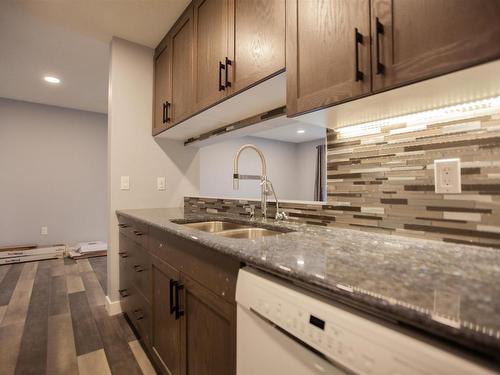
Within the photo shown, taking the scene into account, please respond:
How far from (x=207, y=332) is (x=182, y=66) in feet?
5.71

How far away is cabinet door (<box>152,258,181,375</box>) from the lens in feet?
4.03

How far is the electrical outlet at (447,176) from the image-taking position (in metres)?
0.91

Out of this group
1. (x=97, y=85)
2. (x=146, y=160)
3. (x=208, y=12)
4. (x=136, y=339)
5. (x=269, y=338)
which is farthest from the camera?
(x=97, y=85)

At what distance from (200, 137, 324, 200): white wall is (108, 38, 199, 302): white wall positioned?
2.06 metres

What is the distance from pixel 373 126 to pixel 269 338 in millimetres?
968

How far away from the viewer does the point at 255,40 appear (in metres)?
1.24

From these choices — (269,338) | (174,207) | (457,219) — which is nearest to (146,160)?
(174,207)

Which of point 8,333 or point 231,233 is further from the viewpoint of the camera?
point 8,333

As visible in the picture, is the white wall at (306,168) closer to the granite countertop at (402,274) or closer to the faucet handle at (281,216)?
the faucet handle at (281,216)

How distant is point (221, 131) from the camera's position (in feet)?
7.00

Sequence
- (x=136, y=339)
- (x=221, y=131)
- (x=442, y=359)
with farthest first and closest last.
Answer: (x=221, y=131)
(x=136, y=339)
(x=442, y=359)

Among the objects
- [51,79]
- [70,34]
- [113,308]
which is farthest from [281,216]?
[51,79]

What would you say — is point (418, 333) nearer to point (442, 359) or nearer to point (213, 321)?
point (442, 359)

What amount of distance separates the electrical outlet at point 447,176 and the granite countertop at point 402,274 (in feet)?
0.63
